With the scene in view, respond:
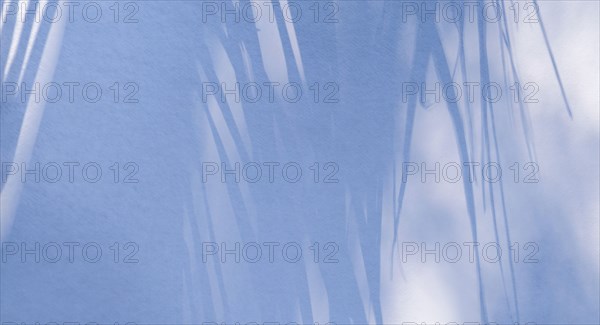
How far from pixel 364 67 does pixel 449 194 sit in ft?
1.46

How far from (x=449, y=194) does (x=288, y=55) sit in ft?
2.03

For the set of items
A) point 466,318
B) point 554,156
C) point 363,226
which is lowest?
point 466,318

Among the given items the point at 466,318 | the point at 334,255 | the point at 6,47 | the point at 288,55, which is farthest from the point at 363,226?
the point at 6,47

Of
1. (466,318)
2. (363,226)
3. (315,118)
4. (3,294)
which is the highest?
(315,118)

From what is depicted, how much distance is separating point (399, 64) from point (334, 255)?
0.59 metres

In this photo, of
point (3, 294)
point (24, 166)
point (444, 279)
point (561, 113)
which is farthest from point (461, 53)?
point (3, 294)

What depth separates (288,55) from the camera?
6.85ft

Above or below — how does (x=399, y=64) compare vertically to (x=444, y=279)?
above

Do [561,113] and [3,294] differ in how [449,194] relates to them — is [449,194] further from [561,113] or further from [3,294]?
[3,294]

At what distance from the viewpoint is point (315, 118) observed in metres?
2.08

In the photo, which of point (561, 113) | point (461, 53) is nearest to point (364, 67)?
point (461, 53)

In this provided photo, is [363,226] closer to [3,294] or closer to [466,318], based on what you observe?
[466,318]

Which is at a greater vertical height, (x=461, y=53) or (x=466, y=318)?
(x=461, y=53)

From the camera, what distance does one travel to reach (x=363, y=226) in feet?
6.82
